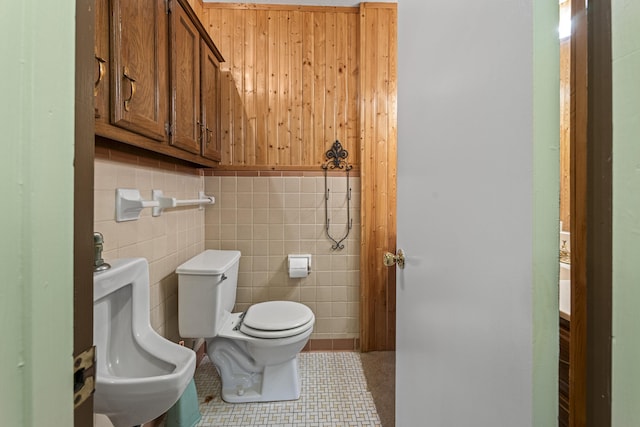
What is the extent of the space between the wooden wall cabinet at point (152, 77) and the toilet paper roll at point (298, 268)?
3.06 ft

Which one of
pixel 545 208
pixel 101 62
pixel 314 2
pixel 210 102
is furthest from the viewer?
pixel 314 2

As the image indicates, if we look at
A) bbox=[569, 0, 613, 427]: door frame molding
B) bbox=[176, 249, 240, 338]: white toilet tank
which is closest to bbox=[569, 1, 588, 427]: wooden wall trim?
bbox=[569, 0, 613, 427]: door frame molding

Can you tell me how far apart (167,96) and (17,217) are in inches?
46.1

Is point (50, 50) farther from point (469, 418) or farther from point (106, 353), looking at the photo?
point (106, 353)

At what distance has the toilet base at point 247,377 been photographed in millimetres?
1700

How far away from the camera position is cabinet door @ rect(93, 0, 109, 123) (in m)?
0.87

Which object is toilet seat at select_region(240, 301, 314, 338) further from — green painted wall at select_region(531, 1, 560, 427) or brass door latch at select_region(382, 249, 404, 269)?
green painted wall at select_region(531, 1, 560, 427)

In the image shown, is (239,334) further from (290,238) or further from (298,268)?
(290,238)

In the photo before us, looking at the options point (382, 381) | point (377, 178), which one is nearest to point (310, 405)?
point (382, 381)

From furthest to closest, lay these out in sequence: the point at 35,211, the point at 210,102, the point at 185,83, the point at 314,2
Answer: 1. the point at 314,2
2. the point at 210,102
3. the point at 185,83
4. the point at 35,211

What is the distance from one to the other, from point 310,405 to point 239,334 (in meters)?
0.58

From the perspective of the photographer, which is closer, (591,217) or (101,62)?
(591,217)

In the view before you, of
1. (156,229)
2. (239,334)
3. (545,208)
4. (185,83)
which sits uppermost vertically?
(185,83)

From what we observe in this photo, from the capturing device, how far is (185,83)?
4.78 ft
